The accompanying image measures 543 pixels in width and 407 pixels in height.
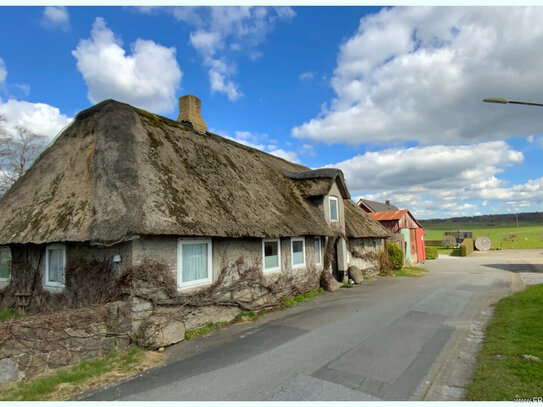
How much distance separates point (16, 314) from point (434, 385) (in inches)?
468

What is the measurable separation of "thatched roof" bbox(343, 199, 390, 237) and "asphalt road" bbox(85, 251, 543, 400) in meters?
7.81

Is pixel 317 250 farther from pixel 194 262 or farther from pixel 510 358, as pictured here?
pixel 510 358

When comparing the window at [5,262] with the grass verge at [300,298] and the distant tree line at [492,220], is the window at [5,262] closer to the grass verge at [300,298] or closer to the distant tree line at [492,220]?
the grass verge at [300,298]

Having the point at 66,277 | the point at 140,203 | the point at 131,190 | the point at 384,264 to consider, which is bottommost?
the point at 384,264

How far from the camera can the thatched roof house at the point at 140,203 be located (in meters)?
8.62

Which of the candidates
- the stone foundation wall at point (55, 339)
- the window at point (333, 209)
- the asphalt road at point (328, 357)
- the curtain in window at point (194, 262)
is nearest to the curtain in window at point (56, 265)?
the stone foundation wall at point (55, 339)

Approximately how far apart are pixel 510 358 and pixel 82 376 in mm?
8623

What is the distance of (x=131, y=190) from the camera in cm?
888

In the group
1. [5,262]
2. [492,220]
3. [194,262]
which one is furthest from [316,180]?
[492,220]

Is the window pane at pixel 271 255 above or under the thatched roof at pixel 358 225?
under

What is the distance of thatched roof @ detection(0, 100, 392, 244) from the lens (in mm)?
8703

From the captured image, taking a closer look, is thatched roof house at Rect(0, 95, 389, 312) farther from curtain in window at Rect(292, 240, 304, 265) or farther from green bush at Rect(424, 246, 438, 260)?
green bush at Rect(424, 246, 438, 260)

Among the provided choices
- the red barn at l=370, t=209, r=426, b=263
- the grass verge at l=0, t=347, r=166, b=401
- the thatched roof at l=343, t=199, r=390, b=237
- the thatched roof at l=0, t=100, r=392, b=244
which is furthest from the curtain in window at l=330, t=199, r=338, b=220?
the red barn at l=370, t=209, r=426, b=263

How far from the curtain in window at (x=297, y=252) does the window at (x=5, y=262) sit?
34.9ft
